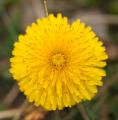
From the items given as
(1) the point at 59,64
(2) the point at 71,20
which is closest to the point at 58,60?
(1) the point at 59,64

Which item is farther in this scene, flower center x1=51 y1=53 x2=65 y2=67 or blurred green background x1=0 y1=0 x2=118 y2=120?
blurred green background x1=0 y1=0 x2=118 y2=120

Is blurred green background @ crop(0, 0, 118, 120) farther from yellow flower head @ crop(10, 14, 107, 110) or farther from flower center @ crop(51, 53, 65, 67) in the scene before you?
flower center @ crop(51, 53, 65, 67)

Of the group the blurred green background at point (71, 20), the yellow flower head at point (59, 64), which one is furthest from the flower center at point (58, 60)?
the blurred green background at point (71, 20)

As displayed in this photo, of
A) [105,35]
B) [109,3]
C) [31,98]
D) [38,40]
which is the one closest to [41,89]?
[31,98]

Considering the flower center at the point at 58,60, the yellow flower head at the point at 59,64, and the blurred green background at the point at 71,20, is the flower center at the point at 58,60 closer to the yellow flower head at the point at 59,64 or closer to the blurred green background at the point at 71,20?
the yellow flower head at the point at 59,64

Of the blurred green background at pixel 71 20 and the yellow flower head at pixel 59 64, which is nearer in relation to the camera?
the yellow flower head at pixel 59 64

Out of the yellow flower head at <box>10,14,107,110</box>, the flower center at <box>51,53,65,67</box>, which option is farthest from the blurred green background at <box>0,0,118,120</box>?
the flower center at <box>51,53,65,67</box>
